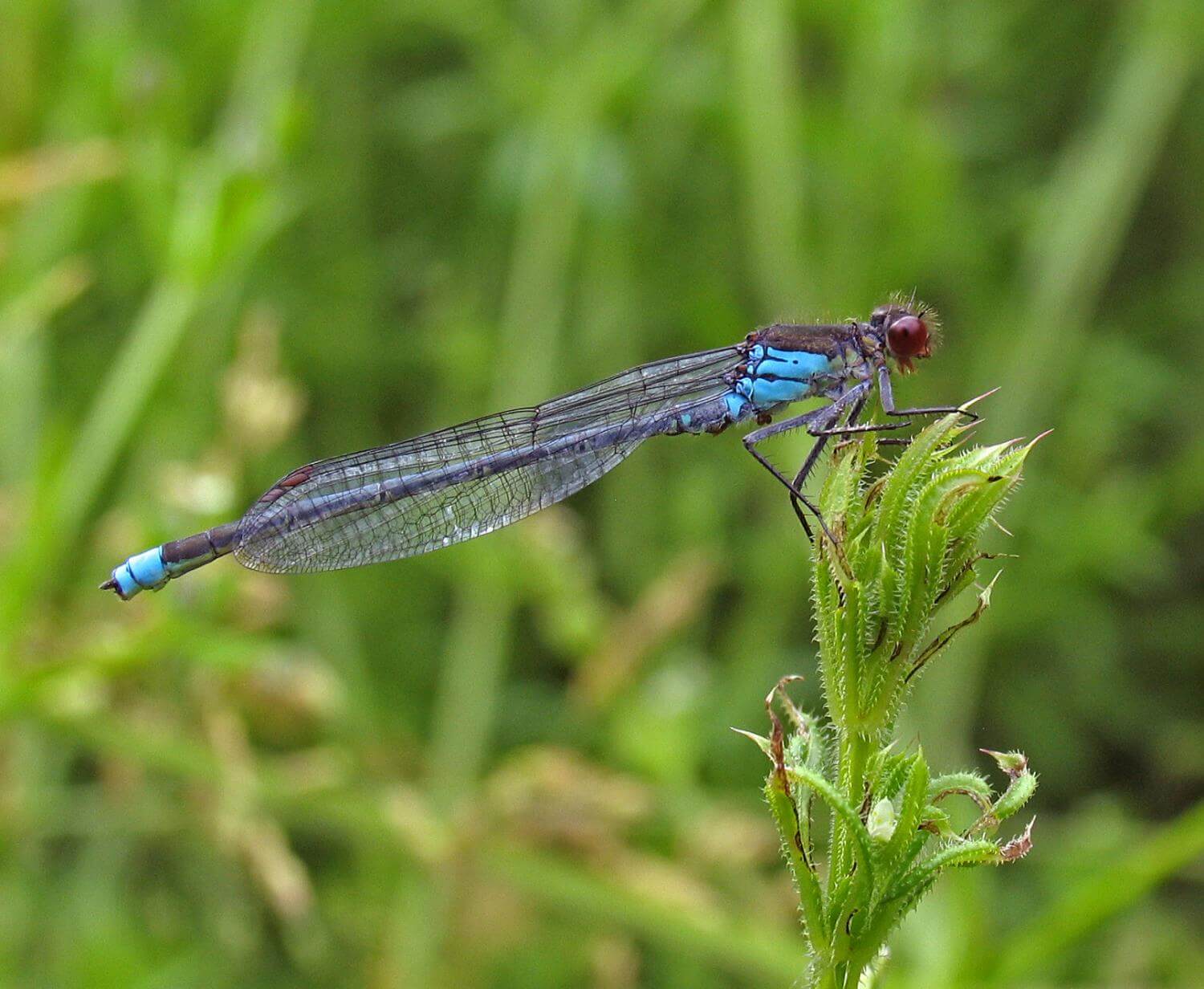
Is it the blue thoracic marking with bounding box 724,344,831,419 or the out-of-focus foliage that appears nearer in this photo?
the blue thoracic marking with bounding box 724,344,831,419

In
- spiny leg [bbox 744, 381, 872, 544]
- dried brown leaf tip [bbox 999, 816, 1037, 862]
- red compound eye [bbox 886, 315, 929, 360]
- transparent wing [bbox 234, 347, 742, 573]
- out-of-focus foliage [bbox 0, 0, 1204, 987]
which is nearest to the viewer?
dried brown leaf tip [bbox 999, 816, 1037, 862]

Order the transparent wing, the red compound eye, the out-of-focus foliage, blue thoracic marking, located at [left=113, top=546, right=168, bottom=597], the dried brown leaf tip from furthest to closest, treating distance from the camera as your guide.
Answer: the out-of-focus foliage → the transparent wing → the red compound eye → blue thoracic marking, located at [left=113, top=546, right=168, bottom=597] → the dried brown leaf tip

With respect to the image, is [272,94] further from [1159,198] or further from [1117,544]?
[1159,198]

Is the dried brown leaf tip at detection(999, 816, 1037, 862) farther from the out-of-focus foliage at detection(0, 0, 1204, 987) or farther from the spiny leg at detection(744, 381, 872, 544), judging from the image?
the out-of-focus foliage at detection(0, 0, 1204, 987)

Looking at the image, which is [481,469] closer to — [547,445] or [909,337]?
[547,445]

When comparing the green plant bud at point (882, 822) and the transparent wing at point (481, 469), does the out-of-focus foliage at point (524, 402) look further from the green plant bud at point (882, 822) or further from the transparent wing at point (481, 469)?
the green plant bud at point (882, 822)

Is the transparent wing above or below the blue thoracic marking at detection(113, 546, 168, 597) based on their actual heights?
above

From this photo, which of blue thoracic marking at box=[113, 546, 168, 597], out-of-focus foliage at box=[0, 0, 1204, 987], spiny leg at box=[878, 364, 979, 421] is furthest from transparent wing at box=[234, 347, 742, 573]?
spiny leg at box=[878, 364, 979, 421]

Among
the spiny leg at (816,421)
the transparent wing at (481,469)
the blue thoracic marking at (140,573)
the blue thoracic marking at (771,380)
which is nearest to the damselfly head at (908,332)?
the spiny leg at (816,421)
